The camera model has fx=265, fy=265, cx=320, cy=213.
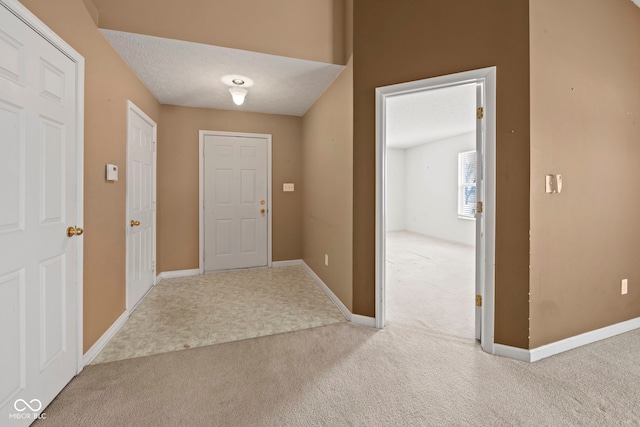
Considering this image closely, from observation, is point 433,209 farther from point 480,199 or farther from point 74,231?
point 74,231

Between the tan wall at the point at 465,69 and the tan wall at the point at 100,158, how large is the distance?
2.04m

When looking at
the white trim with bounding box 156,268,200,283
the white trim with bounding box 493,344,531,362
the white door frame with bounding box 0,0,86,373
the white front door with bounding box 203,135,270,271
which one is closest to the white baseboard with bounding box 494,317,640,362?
the white trim with bounding box 493,344,531,362

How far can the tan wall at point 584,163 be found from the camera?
→ 6.19ft

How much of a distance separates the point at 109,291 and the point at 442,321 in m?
2.98

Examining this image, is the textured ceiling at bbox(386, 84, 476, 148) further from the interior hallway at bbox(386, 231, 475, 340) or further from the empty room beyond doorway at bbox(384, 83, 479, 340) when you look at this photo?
the interior hallway at bbox(386, 231, 475, 340)

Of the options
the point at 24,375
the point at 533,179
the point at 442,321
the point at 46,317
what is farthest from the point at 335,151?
the point at 24,375

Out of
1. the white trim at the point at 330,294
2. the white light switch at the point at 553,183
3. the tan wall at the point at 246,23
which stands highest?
the tan wall at the point at 246,23

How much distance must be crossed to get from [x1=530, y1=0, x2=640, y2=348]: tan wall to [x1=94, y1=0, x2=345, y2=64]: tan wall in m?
1.62

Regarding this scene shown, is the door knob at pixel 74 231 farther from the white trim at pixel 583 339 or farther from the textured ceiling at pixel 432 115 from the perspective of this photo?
the white trim at pixel 583 339

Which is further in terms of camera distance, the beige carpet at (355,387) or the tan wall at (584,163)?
the tan wall at (584,163)

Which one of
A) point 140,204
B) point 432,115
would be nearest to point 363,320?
point 140,204

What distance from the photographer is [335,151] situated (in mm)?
2871

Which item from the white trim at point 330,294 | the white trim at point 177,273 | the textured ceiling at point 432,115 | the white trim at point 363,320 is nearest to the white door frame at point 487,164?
the textured ceiling at point 432,115

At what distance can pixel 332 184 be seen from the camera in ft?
9.77
